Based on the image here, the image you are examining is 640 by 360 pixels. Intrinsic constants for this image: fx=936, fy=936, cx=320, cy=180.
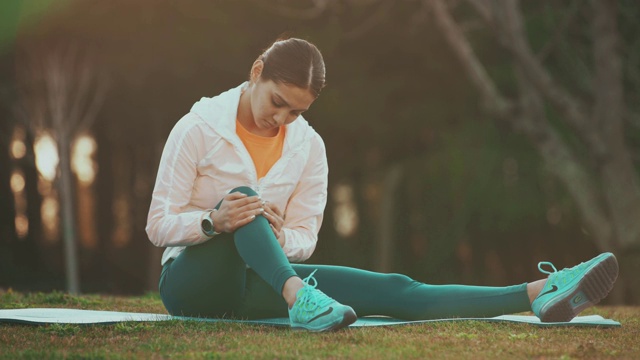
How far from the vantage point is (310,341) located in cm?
369

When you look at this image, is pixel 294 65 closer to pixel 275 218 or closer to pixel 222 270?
pixel 275 218

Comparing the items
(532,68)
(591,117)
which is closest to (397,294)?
(532,68)

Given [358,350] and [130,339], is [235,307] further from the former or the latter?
[358,350]

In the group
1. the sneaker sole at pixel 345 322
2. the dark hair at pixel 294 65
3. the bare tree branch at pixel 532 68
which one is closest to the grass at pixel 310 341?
the sneaker sole at pixel 345 322

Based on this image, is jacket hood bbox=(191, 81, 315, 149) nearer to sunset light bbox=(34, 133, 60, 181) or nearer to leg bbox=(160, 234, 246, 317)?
leg bbox=(160, 234, 246, 317)

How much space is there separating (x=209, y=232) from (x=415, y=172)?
12.7 meters

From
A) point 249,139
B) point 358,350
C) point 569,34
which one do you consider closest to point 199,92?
point 569,34

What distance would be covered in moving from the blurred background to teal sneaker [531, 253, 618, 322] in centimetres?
768

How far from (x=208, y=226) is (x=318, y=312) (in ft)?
2.15

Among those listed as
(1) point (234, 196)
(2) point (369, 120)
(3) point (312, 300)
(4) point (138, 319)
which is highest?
(1) point (234, 196)

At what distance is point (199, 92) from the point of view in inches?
556

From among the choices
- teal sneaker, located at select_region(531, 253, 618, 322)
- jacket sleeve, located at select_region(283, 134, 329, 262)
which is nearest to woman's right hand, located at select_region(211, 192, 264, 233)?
jacket sleeve, located at select_region(283, 134, 329, 262)

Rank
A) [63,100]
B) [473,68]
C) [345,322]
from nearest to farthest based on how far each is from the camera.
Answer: [345,322] < [473,68] < [63,100]

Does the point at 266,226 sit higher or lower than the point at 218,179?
lower
